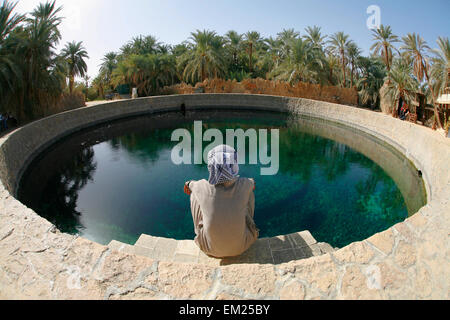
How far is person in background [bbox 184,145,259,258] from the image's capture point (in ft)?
8.70

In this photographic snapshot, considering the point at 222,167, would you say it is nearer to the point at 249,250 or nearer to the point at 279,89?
the point at 249,250

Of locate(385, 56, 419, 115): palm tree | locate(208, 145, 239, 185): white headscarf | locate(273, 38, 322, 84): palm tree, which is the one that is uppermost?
locate(273, 38, 322, 84): palm tree

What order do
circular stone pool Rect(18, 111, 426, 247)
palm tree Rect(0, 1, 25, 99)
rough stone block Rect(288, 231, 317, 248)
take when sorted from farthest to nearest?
palm tree Rect(0, 1, 25, 99), circular stone pool Rect(18, 111, 426, 247), rough stone block Rect(288, 231, 317, 248)

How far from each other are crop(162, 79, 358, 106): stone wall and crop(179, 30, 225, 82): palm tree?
1668mm

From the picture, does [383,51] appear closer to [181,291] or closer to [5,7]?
[5,7]

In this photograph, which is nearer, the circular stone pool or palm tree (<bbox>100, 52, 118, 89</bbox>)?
the circular stone pool

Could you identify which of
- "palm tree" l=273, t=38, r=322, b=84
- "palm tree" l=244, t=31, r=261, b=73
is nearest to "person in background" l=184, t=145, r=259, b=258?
"palm tree" l=273, t=38, r=322, b=84

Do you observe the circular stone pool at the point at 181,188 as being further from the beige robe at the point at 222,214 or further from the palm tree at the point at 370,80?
the palm tree at the point at 370,80

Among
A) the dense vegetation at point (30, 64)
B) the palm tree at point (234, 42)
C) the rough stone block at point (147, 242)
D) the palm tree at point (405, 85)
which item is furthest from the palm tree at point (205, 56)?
the rough stone block at point (147, 242)

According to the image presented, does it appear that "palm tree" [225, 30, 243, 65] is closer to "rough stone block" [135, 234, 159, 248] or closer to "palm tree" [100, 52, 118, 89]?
"palm tree" [100, 52, 118, 89]

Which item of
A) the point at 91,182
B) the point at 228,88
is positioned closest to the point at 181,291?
the point at 91,182

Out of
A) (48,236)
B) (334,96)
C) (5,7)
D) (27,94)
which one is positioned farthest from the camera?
(334,96)
